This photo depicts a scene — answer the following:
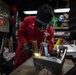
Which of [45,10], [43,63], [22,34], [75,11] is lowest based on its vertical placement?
[43,63]

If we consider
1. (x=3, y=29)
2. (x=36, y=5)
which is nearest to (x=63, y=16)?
(x=36, y=5)

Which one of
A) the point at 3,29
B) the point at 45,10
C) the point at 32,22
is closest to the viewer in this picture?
the point at 45,10

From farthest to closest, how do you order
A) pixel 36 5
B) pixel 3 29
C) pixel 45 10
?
pixel 36 5 → pixel 3 29 → pixel 45 10

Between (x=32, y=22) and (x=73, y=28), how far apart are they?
4.59 feet

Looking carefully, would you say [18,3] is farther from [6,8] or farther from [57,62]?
[57,62]

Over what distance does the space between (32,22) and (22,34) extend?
222 millimetres

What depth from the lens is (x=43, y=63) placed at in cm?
94

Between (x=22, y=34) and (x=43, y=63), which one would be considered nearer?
(x=43, y=63)

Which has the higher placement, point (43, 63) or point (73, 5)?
point (73, 5)

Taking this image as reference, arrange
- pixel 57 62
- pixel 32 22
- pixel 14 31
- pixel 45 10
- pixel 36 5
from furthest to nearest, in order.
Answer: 1. pixel 36 5
2. pixel 14 31
3. pixel 32 22
4. pixel 45 10
5. pixel 57 62

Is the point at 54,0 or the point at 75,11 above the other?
the point at 54,0

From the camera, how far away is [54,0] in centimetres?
529

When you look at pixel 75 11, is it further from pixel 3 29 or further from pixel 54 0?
pixel 54 0

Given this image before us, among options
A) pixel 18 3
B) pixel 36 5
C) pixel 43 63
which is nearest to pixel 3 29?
pixel 18 3
